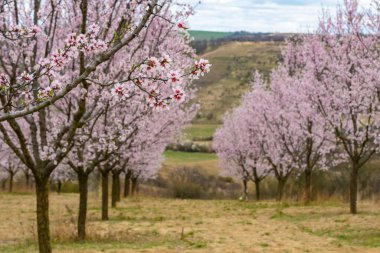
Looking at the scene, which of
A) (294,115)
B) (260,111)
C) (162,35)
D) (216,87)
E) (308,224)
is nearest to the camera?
(162,35)

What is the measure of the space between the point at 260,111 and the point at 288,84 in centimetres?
426

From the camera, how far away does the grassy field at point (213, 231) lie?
47.4ft

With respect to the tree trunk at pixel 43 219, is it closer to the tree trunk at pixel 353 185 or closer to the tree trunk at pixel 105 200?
the tree trunk at pixel 105 200

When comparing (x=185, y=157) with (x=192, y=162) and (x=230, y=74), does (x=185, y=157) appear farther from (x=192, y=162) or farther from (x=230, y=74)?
(x=230, y=74)

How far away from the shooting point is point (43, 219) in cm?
1119

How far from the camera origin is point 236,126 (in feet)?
127

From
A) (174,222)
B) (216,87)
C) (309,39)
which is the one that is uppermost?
(216,87)

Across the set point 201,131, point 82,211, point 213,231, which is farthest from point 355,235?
point 201,131

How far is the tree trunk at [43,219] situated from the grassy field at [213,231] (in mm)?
2412

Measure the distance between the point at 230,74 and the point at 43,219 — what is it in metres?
115

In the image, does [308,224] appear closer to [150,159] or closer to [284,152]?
[284,152]

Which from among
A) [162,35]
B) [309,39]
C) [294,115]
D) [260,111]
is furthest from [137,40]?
[260,111]

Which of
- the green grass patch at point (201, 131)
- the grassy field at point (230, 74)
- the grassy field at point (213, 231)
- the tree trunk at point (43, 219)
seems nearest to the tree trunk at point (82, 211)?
the grassy field at point (213, 231)

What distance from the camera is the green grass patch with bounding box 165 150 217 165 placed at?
68250mm
